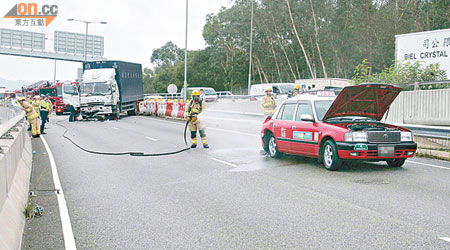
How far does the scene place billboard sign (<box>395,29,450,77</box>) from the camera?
21.6 meters

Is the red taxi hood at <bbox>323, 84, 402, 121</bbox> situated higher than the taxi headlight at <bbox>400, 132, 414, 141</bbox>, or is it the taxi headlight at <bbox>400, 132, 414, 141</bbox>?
the red taxi hood at <bbox>323, 84, 402, 121</bbox>

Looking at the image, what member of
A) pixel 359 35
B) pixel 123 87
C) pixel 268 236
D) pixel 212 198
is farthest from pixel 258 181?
pixel 359 35

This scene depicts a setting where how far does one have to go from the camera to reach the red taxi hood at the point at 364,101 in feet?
33.1

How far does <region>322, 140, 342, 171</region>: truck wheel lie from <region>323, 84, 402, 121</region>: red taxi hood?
2.35 ft

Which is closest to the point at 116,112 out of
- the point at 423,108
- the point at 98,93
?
the point at 98,93

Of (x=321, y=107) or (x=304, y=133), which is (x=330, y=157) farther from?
(x=321, y=107)

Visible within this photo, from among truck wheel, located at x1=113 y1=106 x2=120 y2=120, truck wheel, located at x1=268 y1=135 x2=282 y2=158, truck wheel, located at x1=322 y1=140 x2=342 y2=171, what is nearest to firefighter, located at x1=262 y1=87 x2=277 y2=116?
truck wheel, located at x1=268 y1=135 x2=282 y2=158

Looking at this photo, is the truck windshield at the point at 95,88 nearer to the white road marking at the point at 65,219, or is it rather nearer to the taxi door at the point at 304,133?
the white road marking at the point at 65,219

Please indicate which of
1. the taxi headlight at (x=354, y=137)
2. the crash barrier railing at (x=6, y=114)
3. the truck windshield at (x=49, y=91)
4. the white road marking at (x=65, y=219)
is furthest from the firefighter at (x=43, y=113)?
the truck windshield at (x=49, y=91)

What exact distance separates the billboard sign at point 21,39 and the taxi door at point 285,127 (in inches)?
2338

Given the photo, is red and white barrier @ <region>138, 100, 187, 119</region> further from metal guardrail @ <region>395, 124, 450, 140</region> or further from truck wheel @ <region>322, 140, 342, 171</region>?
truck wheel @ <region>322, 140, 342, 171</region>

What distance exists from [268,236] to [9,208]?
2842 mm

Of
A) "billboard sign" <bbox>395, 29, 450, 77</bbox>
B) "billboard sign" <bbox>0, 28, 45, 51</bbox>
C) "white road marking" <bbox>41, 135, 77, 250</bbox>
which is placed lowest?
"white road marking" <bbox>41, 135, 77, 250</bbox>

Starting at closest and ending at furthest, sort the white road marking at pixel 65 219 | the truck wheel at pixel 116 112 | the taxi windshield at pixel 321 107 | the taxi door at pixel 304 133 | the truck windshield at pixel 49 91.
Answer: the white road marking at pixel 65 219 → the taxi door at pixel 304 133 → the taxi windshield at pixel 321 107 → the truck wheel at pixel 116 112 → the truck windshield at pixel 49 91
